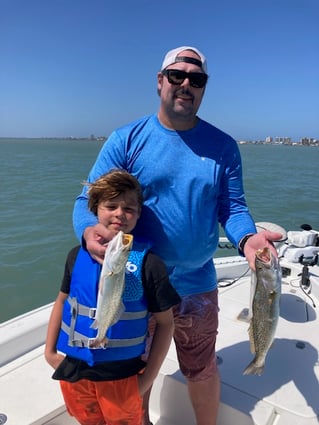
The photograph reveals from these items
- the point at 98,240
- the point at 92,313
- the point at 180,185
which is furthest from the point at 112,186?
the point at 92,313

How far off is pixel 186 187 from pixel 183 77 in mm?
602

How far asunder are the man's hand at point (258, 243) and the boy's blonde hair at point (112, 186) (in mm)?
617

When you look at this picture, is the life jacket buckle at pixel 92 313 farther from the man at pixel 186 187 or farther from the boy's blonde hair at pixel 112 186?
the boy's blonde hair at pixel 112 186

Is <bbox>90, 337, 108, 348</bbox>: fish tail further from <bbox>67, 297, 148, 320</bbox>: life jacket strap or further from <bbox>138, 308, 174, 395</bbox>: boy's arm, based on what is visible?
<bbox>138, 308, 174, 395</bbox>: boy's arm

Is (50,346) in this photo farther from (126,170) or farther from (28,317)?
(28,317)

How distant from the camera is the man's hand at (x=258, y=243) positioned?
1.78 metres

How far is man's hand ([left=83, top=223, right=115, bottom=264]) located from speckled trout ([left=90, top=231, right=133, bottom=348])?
18 centimetres

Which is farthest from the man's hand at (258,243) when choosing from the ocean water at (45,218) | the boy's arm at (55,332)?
the ocean water at (45,218)

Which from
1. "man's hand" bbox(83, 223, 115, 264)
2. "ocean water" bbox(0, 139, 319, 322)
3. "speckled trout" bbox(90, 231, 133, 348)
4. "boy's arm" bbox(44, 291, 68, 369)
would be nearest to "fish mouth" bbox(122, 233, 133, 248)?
"speckled trout" bbox(90, 231, 133, 348)

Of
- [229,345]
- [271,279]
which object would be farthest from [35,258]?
[271,279]

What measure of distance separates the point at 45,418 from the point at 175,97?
2.25 meters

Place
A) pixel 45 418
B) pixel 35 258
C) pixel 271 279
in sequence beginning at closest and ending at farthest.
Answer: pixel 271 279 < pixel 45 418 < pixel 35 258

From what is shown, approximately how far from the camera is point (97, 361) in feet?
6.04

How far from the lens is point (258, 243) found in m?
1.84
